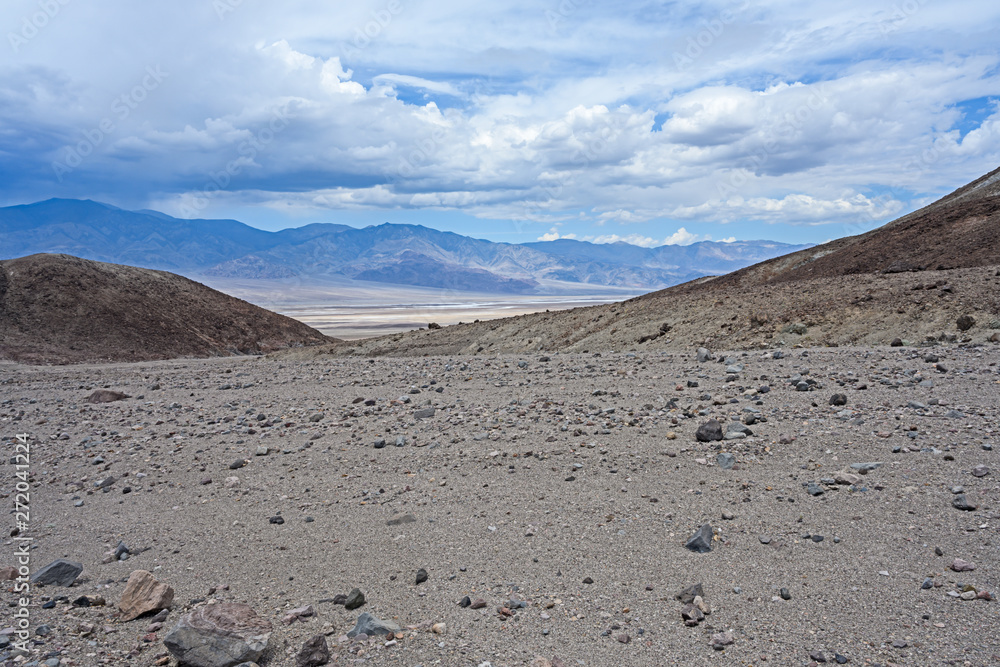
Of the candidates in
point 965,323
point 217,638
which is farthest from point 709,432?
point 965,323

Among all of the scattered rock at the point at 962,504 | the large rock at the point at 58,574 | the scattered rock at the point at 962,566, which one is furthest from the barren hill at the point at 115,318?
the scattered rock at the point at 962,566

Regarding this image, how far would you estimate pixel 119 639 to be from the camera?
4262 millimetres

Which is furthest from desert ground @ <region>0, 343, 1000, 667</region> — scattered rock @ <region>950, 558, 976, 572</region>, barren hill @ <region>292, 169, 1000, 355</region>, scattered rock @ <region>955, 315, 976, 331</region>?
barren hill @ <region>292, 169, 1000, 355</region>

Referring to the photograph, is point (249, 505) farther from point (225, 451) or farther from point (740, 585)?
point (740, 585)

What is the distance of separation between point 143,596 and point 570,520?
136 inches

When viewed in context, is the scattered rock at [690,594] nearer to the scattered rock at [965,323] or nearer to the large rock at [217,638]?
the large rock at [217,638]

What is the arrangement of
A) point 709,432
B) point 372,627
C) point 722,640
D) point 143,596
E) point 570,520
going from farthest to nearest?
point 709,432, point 570,520, point 143,596, point 372,627, point 722,640

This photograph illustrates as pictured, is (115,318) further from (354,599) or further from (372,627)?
(372,627)

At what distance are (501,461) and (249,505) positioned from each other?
9.12ft

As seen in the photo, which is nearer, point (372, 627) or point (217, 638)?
point (217, 638)

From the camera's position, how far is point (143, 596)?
15.1 ft

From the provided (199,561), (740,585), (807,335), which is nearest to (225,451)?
(199,561)

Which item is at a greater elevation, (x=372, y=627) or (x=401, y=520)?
(x=401, y=520)

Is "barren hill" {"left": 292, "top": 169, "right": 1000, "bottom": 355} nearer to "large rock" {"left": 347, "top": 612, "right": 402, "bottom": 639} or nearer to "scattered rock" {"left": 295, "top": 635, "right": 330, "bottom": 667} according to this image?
"large rock" {"left": 347, "top": 612, "right": 402, "bottom": 639}
